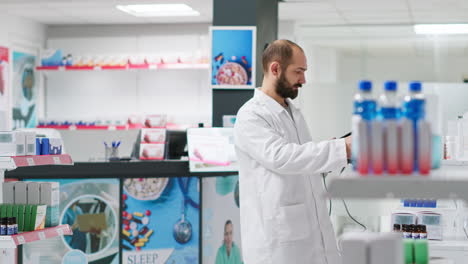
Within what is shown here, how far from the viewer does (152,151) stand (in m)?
5.35

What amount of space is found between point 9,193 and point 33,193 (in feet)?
0.45

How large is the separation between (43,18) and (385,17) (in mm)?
4279

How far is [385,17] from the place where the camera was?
8695 mm

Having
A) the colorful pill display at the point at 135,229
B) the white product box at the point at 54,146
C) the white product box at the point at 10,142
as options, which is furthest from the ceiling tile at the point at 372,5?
the white product box at the point at 10,142

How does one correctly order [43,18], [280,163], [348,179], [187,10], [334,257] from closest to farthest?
[348,179], [280,163], [334,257], [187,10], [43,18]

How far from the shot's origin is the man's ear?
3201 millimetres

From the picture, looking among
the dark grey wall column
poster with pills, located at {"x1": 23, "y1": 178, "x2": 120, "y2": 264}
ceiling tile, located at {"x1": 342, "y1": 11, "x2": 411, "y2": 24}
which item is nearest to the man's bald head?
poster with pills, located at {"x1": 23, "y1": 178, "x2": 120, "y2": 264}

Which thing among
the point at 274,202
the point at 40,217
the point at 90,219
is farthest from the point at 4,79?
the point at 274,202

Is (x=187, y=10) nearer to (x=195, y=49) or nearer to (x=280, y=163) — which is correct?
(x=195, y=49)

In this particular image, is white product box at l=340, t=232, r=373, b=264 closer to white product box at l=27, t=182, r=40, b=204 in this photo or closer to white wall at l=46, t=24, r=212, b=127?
white product box at l=27, t=182, r=40, b=204

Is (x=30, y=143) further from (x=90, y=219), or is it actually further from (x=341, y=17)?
(x=341, y=17)

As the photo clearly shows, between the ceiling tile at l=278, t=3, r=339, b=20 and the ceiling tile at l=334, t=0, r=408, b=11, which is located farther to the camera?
the ceiling tile at l=278, t=3, r=339, b=20

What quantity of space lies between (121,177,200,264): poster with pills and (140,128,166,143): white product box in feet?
1.54

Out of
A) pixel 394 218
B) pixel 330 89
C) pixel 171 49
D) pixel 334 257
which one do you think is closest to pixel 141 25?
pixel 171 49
